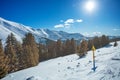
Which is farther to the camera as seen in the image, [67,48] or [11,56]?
[67,48]

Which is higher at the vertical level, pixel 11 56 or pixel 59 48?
pixel 59 48

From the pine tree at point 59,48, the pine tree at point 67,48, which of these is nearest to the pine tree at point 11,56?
the pine tree at point 59,48

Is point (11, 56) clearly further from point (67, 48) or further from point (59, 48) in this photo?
point (67, 48)

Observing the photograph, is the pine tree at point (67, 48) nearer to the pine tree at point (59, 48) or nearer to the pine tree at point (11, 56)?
the pine tree at point (59, 48)

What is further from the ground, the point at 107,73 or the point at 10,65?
the point at 107,73

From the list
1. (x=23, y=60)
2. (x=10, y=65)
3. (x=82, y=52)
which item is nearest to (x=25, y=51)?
(x=23, y=60)

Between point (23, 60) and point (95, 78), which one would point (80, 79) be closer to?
point (95, 78)

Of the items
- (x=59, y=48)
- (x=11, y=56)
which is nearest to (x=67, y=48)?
(x=59, y=48)

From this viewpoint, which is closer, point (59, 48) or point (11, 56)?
point (11, 56)

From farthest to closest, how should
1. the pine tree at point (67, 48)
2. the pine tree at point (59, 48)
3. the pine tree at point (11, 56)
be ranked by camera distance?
the pine tree at point (59, 48), the pine tree at point (67, 48), the pine tree at point (11, 56)

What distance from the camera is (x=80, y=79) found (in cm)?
1496

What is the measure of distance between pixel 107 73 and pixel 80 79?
2919 millimetres

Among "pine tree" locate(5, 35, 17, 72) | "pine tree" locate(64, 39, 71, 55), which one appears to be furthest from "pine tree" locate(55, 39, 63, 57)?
"pine tree" locate(5, 35, 17, 72)

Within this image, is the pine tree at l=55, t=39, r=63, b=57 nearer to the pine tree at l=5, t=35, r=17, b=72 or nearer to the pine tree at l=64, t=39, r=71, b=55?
the pine tree at l=64, t=39, r=71, b=55
